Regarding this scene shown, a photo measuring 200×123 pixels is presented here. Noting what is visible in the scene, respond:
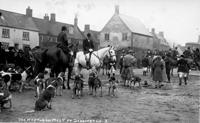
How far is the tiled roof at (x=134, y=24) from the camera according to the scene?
46.9 m

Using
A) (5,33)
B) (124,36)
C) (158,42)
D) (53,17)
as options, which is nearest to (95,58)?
(5,33)

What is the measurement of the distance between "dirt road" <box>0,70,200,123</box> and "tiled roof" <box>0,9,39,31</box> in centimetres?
2941

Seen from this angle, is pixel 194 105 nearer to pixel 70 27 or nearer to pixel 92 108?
pixel 92 108

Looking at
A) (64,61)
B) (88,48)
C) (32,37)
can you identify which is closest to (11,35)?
(32,37)

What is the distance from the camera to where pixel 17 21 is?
4075 cm

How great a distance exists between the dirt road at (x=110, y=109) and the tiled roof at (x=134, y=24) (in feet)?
116

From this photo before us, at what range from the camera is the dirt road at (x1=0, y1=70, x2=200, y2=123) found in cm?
768

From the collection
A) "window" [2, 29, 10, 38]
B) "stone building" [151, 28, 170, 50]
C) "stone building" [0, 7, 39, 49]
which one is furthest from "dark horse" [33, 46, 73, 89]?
"stone building" [151, 28, 170, 50]

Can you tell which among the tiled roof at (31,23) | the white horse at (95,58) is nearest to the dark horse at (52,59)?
the white horse at (95,58)

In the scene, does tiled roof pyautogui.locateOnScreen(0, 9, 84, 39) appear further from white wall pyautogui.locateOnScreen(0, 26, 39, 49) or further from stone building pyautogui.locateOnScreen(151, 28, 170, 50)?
stone building pyautogui.locateOnScreen(151, 28, 170, 50)

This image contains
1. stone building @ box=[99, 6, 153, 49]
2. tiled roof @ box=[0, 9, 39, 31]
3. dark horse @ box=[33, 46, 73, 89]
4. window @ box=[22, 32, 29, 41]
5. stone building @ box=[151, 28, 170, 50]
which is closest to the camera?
dark horse @ box=[33, 46, 73, 89]

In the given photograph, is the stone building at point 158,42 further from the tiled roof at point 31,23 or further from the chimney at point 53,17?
the chimney at point 53,17

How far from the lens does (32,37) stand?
1681 inches

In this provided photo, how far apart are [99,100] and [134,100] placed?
4.94 ft
